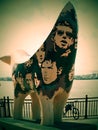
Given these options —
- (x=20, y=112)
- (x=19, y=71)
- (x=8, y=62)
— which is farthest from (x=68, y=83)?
(x=8, y=62)

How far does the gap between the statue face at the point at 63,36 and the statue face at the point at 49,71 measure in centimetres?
62

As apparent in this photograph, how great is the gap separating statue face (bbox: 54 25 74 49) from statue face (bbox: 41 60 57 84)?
618mm

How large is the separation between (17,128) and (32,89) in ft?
4.44

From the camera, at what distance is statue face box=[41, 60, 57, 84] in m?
6.10

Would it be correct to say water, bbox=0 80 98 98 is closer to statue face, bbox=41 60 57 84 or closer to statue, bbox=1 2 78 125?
statue, bbox=1 2 78 125

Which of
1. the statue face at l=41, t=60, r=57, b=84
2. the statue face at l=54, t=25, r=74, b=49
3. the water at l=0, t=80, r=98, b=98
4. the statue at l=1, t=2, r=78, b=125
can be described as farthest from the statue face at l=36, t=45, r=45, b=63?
the water at l=0, t=80, r=98, b=98

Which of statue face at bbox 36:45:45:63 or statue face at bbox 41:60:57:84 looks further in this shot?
statue face at bbox 36:45:45:63

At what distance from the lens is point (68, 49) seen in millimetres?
6090

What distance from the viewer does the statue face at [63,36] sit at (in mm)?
5988

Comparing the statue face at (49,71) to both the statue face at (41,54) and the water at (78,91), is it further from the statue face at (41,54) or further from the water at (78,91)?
the water at (78,91)

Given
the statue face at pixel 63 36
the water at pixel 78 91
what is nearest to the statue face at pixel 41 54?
the statue face at pixel 63 36

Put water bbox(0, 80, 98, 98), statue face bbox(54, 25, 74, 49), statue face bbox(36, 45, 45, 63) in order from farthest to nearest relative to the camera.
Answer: water bbox(0, 80, 98, 98), statue face bbox(36, 45, 45, 63), statue face bbox(54, 25, 74, 49)

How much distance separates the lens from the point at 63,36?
5980 millimetres

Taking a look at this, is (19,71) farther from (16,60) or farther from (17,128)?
(17,128)
